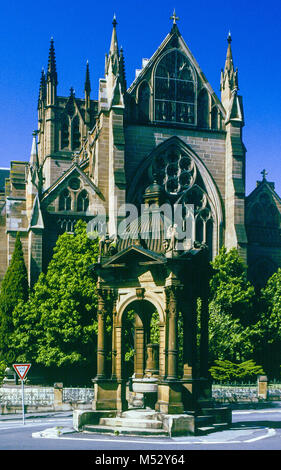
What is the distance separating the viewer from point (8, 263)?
157 feet

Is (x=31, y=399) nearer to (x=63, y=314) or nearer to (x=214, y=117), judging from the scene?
(x=63, y=314)

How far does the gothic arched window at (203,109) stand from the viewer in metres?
52.3

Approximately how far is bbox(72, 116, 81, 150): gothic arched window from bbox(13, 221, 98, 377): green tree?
33944 millimetres

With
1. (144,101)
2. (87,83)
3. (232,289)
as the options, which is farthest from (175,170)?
(87,83)

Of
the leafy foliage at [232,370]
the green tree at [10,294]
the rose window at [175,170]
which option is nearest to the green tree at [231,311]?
the leafy foliage at [232,370]

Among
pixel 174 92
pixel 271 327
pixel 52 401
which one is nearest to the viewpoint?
pixel 52 401

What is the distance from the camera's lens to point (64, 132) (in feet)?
252

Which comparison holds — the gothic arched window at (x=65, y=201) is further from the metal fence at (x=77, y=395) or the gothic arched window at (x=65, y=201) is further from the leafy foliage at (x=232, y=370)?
the metal fence at (x=77, y=395)

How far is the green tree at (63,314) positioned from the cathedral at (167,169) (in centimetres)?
431

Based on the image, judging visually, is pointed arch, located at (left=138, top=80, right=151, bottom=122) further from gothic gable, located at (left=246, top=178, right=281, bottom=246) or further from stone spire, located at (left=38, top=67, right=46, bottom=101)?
stone spire, located at (left=38, top=67, right=46, bottom=101)

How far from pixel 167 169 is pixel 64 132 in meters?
28.1

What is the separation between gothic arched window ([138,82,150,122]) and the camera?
51062 mm

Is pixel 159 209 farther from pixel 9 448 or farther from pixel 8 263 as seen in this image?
pixel 8 263

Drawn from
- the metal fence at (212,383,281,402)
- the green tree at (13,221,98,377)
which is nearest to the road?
the metal fence at (212,383,281,402)
